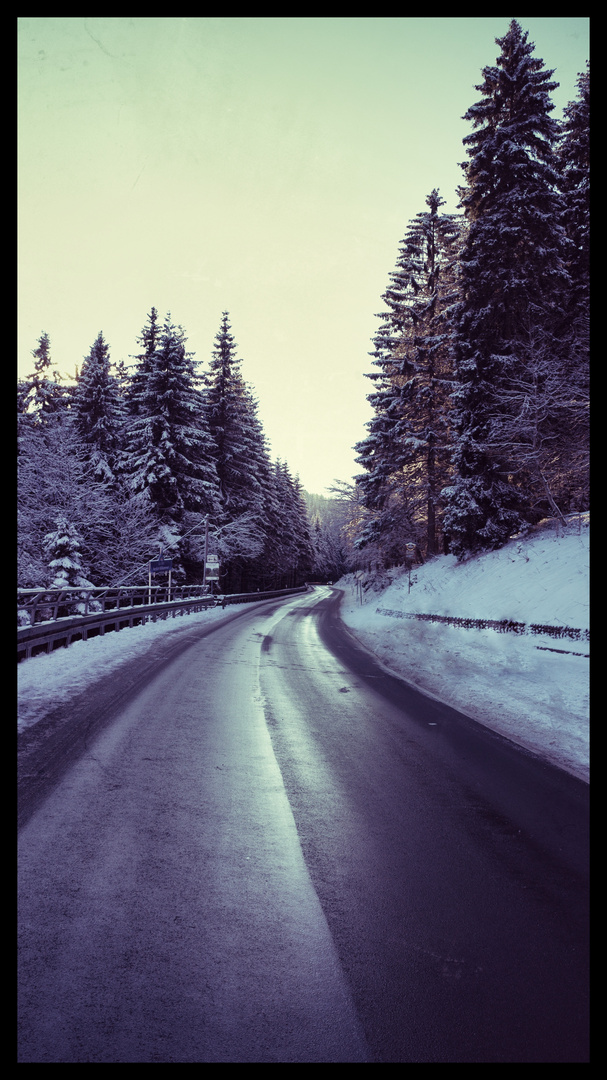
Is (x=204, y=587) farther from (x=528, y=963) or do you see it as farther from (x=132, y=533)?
(x=528, y=963)

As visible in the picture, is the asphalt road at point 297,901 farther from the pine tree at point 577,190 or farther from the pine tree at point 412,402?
the pine tree at point 412,402

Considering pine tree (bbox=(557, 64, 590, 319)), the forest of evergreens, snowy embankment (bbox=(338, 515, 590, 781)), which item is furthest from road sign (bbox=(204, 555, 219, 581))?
pine tree (bbox=(557, 64, 590, 319))

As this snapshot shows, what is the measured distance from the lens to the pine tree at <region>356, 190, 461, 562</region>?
1153 inches

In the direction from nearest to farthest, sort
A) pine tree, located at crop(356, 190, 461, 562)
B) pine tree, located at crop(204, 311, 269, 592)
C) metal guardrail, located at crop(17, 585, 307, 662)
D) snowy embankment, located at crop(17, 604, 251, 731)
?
snowy embankment, located at crop(17, 604, 251, 731) → metal guardrail, located at crop(17, 585, 307, 662) → pine tree, located at crop(356, 190, 461, 562) → pine tree, located at crop(204, 311, 269, 592)

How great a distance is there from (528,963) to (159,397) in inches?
1407

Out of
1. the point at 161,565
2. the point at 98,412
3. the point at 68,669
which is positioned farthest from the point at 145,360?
the point at 68,669

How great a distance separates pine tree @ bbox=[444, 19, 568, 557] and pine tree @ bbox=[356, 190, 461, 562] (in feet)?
18.3

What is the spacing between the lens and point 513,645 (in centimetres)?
1268

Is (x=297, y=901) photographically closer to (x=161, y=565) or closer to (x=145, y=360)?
(x=161, y=565)

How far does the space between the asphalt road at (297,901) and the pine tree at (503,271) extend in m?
17.0

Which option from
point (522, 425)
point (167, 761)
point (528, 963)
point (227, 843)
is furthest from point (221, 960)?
point (522, 425)

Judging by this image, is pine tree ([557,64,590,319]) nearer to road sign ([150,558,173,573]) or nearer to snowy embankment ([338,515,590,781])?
snowy embankment ([338,515,590,781])

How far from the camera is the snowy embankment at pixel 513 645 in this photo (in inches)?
277

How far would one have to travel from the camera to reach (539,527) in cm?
2089
